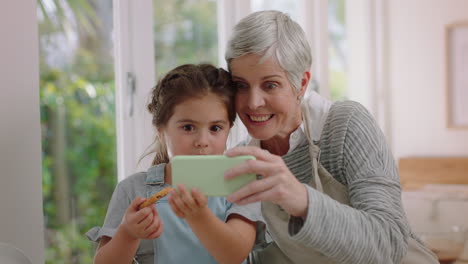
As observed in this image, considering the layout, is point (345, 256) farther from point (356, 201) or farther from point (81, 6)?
point (81, 6)

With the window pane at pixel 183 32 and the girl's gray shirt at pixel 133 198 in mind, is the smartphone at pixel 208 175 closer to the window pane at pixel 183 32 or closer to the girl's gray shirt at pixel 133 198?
the girl's gray shirt at pixel 133 198

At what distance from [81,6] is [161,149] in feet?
2.47

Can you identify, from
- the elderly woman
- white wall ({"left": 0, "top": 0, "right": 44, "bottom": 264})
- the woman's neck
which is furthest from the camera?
the woman's neck

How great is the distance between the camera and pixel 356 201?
135cm

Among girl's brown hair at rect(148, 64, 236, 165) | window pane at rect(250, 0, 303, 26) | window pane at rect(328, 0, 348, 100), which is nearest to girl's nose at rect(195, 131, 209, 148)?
girl's brown hair at rect(148, 64, 236, 165)

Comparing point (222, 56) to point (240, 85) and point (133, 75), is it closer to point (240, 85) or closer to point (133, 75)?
point (133, 75)

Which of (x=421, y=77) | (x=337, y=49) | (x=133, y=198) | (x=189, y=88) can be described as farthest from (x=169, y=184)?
(x=421, y=77)

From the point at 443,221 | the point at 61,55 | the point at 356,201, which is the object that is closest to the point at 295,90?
the point at 356,201

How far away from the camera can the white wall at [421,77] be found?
168 inches

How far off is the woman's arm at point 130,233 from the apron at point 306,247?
0.34 metres

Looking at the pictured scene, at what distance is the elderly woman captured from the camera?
1175mm

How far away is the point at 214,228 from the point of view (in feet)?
4.06

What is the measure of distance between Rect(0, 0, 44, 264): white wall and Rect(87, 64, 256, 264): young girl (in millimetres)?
281

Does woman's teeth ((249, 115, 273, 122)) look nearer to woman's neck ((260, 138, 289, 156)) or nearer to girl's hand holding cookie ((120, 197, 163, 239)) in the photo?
woman's neck ((260, 138, 289, 156))
